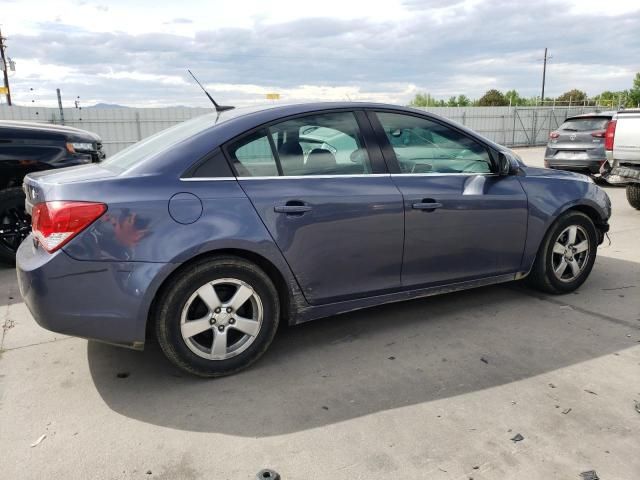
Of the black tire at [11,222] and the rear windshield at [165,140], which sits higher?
the rear windshield at [165,140]

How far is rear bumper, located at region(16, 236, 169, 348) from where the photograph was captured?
8.76ft

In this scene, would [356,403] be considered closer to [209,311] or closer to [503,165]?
[209,311]

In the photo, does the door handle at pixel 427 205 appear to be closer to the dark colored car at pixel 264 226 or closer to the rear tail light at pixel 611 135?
the dark colored car at pixel 264 226

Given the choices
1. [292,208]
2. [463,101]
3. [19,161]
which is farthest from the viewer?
[463,101]

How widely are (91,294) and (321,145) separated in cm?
159

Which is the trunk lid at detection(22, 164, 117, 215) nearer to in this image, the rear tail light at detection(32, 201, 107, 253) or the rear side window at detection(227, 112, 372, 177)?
the rear tail light at detection(32, 201, 107, 253)

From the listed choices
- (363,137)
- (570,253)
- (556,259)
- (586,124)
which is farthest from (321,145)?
(586,124)

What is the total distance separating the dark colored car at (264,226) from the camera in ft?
8.89

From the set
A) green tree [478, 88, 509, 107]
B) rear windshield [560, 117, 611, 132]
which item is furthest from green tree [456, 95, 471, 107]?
rear windshield [560, 117, 611, 132]

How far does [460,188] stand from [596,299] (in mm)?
1713

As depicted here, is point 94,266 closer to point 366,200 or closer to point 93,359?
point 93,359

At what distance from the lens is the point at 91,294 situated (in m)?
2.71

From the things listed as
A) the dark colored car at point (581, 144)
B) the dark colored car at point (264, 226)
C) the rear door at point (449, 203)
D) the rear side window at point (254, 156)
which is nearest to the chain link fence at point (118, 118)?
the dark colored car at point (581, 144)

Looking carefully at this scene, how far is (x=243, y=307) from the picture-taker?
10.2 ft
